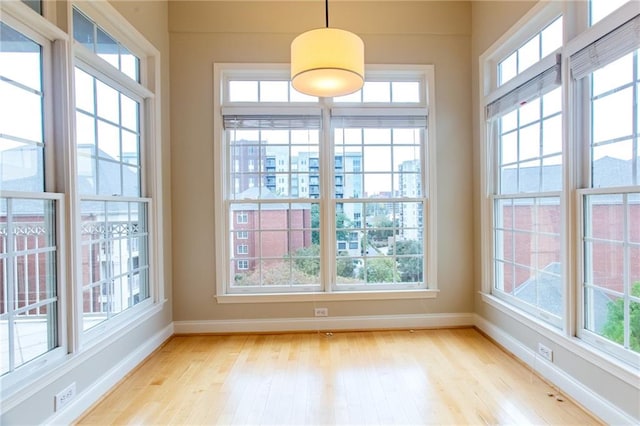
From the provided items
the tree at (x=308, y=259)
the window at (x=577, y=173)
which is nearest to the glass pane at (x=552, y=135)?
the window at (x=577, y=173)

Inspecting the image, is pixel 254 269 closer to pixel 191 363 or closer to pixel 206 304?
pixel 206 304

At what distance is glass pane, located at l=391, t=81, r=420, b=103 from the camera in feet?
11.2

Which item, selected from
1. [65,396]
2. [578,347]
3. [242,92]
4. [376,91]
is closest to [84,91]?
[242,92]

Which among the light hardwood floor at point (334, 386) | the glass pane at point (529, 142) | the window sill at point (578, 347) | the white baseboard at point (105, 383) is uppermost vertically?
the glass pane at point (529, 142)

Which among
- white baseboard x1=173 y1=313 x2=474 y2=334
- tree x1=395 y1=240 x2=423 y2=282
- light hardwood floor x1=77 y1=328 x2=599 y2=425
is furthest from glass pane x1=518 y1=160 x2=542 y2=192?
white baseboard x1=173 y1=313 x2=474 y2=334

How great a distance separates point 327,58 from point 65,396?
7.77 feet

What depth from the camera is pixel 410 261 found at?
346cm

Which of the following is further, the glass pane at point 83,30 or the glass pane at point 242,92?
the glass pane at point 242,92

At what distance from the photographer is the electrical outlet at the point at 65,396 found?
1886mm

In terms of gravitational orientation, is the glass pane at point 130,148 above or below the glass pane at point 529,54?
below

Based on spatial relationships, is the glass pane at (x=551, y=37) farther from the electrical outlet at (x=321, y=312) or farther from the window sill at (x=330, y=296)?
the electrical outlet at (x=321, y=312)

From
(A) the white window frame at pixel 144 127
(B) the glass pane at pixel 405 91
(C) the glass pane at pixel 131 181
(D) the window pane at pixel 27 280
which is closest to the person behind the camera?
(D) the window pane at pixel 27 280

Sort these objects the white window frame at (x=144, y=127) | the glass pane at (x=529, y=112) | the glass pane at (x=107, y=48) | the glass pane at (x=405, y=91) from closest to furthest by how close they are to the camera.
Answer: the white window frame at (x=144, y=127) < the glass pane at (x=107, y=48) < the glass pane at (x=529, y=112) < the glass pane at (x=405, y=91)

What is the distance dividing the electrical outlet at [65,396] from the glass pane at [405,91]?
336cm
